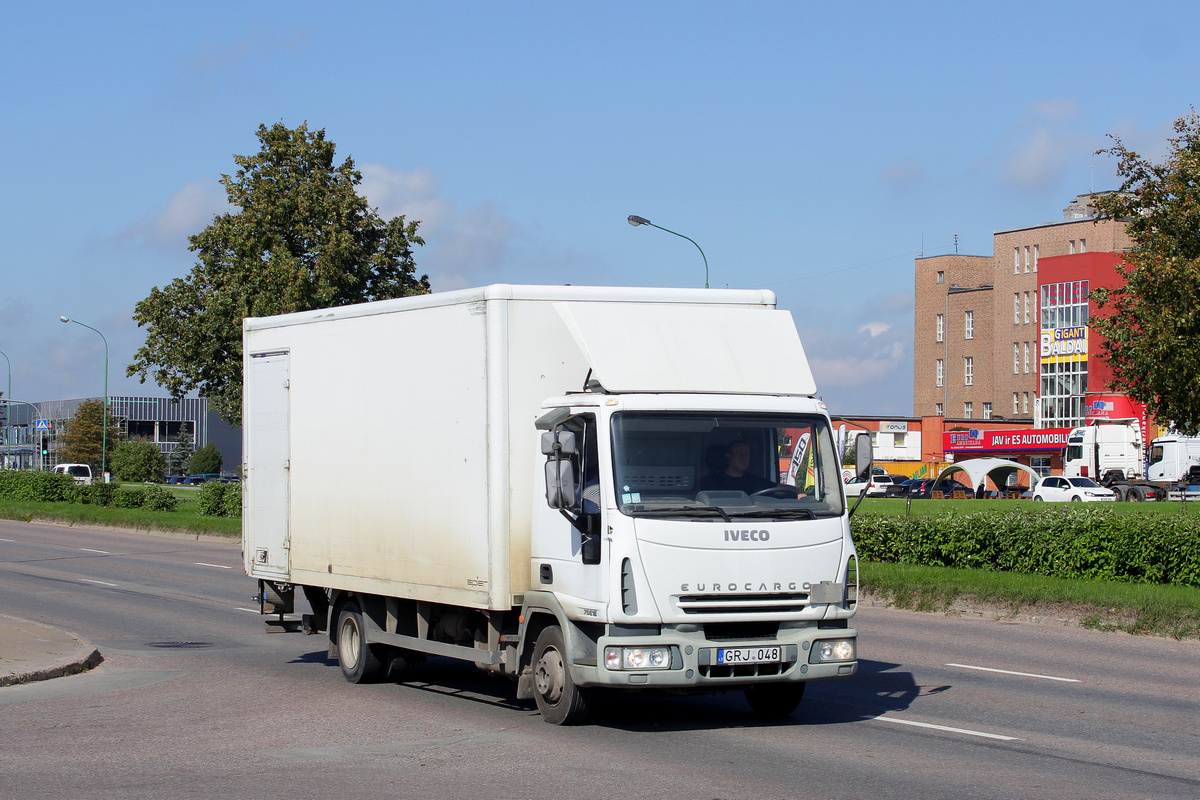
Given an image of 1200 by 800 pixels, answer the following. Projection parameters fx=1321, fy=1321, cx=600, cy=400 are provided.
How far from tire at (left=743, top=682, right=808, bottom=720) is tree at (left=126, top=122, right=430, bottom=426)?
34.8 meters

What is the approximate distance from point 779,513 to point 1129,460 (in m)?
72.5

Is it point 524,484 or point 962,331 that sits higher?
point 962,331

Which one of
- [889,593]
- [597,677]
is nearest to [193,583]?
[889,593]

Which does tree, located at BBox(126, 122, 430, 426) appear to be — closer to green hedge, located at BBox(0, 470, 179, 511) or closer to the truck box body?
green hedge, located at BBox(0, 470, 179, 511)

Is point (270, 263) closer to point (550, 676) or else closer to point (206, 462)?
point (550, 676)

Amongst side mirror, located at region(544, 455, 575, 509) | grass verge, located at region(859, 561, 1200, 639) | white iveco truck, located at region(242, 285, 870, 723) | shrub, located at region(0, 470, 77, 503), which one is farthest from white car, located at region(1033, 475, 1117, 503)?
side mirror, located at region(544, 455, 575, 509)

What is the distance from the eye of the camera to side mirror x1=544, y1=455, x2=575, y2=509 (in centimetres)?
842

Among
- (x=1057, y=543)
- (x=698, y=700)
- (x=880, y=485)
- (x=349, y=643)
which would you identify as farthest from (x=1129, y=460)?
(x=349, y=643)

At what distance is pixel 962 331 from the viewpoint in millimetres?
125500

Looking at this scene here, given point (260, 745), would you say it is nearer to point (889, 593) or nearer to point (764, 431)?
point (764, 431)

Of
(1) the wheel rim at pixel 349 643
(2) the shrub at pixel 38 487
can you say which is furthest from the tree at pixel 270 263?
(1) the wheel rim at pixel 349 643

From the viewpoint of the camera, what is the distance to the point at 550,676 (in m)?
9.01

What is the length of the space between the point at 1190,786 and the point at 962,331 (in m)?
123

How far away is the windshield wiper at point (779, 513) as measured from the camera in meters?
8.63
